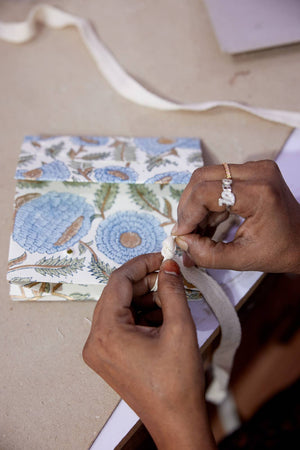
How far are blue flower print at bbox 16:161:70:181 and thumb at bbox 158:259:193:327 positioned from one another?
0.20 meters

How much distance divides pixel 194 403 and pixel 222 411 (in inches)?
20.8

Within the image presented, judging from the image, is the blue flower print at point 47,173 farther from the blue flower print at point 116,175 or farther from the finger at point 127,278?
the finger at point 127,278

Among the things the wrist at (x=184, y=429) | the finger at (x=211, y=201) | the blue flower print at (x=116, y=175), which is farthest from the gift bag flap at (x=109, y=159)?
the wrist at (x=184, y=429)

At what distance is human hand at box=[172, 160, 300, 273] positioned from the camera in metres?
0.44

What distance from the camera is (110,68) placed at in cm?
77

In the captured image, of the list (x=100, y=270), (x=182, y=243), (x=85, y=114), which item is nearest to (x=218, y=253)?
(x=182, y=243)

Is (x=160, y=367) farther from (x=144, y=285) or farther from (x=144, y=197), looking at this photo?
(x=144, y=197)

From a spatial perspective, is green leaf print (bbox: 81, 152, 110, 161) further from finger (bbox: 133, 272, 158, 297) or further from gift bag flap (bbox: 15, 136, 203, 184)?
finger (bbox: 133, 272, 158, 297)

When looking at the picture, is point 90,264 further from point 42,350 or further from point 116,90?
point 116,90

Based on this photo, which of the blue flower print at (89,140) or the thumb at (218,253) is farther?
the blue flower print at (89,140)

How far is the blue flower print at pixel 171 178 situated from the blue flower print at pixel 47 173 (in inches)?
4.6

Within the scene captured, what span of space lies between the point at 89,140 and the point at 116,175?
0.38 ft

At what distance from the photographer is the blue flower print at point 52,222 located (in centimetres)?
52

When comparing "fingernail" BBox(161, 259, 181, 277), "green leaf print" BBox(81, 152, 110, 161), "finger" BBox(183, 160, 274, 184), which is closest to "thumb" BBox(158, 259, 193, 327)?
"fingernail" BBox(161, 259, 181, 277)
